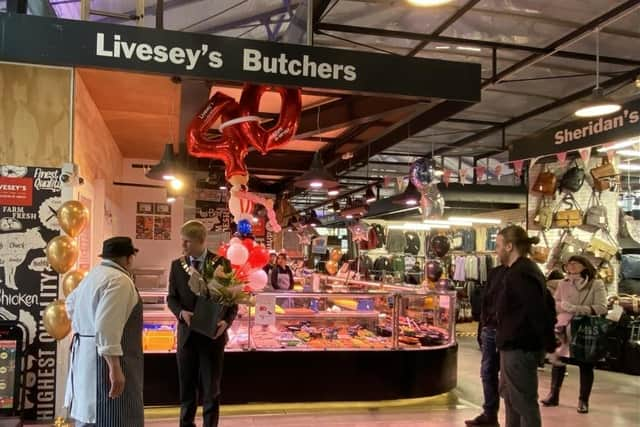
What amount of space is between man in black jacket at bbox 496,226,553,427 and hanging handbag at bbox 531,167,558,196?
6.44m

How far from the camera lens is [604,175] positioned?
9180 millimetres

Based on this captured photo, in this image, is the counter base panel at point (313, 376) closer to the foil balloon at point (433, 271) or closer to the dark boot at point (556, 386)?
the dark boot at point (556, 386)

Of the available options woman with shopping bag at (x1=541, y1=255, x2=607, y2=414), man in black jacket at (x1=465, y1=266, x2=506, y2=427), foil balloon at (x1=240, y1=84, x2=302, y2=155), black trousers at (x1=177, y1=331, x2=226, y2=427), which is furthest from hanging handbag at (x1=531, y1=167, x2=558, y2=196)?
black trousers at (x1=177, y1=331, x2=226, y2=427)

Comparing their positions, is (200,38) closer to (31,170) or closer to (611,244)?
(31,170)

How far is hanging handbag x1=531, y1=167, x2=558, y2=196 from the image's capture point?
395 inches

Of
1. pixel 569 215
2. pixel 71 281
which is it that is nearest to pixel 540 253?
pixel 569 215

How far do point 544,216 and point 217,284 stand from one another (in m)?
7.74

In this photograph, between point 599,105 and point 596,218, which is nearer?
point 599,105

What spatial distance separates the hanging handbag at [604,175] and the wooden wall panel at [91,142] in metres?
7.82

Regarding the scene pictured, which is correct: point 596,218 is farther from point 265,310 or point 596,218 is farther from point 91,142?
point 91,142

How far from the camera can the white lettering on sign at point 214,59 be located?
436cm

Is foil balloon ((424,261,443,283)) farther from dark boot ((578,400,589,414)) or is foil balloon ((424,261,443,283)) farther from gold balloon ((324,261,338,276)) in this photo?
dark boot ((578,400,589,414))

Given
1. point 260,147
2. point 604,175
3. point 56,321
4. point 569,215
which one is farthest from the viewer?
point 569,215

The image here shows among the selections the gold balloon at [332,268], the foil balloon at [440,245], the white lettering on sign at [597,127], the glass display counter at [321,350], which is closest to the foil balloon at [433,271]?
the foil balloon at [440,245]
